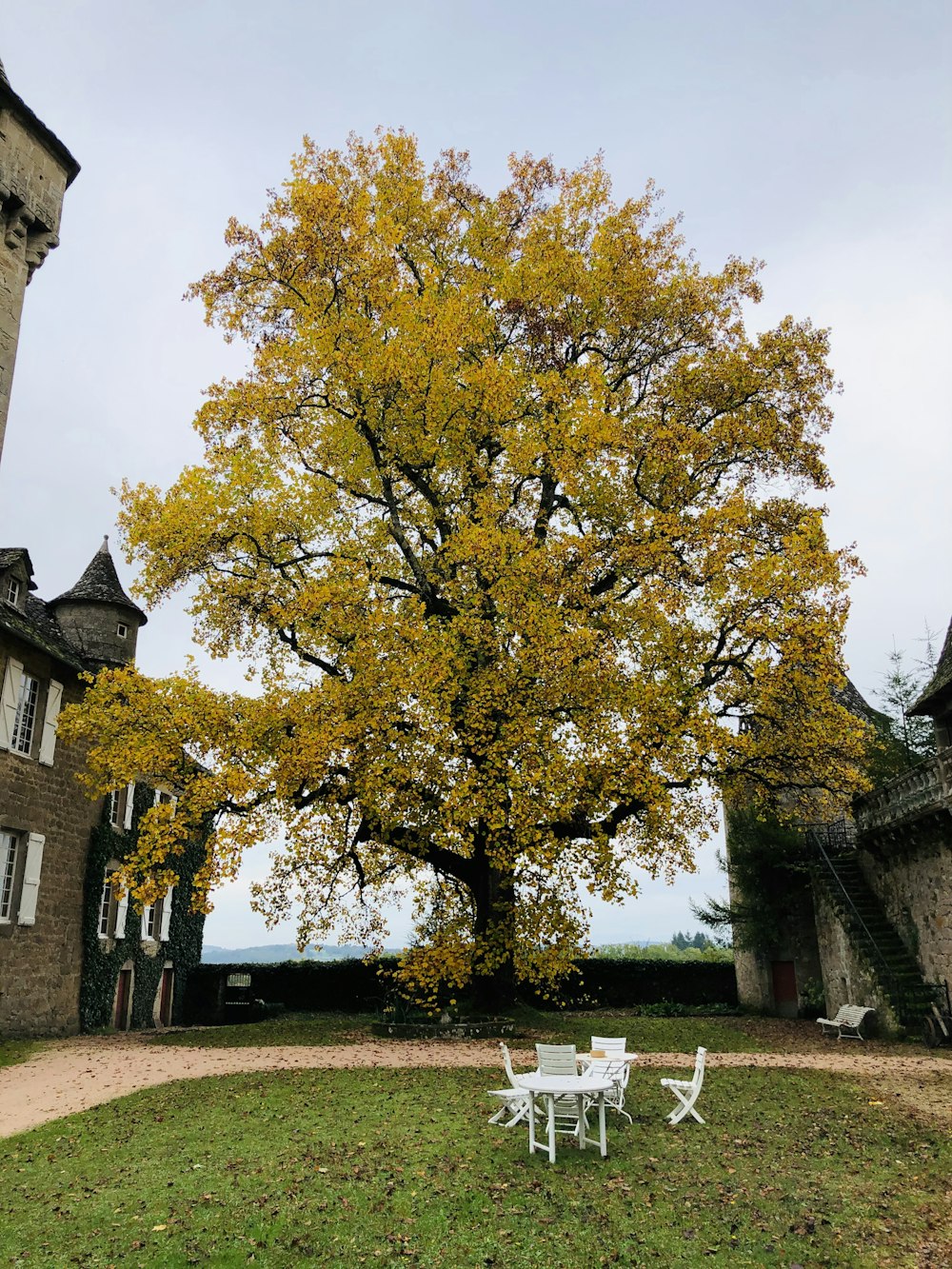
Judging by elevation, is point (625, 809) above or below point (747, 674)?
below

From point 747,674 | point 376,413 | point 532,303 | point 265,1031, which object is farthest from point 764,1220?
point 532,303

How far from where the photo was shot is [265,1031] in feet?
59.3

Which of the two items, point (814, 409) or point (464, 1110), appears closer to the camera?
point (464, 1110)

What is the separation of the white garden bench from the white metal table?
1187 cm

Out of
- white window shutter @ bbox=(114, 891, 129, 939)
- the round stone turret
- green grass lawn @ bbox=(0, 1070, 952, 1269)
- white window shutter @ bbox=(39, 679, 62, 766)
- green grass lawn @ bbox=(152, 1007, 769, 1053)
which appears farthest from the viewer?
the round stone turret

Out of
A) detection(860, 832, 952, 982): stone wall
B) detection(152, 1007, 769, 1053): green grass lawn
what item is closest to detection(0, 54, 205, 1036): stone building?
detection(152, 1007, 769, 1053): green grass lawn

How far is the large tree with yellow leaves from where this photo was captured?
1562 centimetres

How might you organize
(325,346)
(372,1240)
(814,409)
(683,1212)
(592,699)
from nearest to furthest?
1. (372,1240)
2. (683,1212)
3. (592,699)
4. (325,346)
5. (814,409)

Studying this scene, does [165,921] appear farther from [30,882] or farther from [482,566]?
[482,566]

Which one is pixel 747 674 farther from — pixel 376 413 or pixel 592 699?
pixel 376 413

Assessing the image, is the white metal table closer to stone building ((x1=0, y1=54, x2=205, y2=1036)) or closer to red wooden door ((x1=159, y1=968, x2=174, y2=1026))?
stone building ((x1=0, y1=54, x2=205, y2=1036))

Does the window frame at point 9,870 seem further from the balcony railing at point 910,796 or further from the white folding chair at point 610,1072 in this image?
the balcony railing at point 910,796

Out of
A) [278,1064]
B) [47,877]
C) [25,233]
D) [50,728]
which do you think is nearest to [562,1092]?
[278,1064]

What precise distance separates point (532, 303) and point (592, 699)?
898 centimetres
